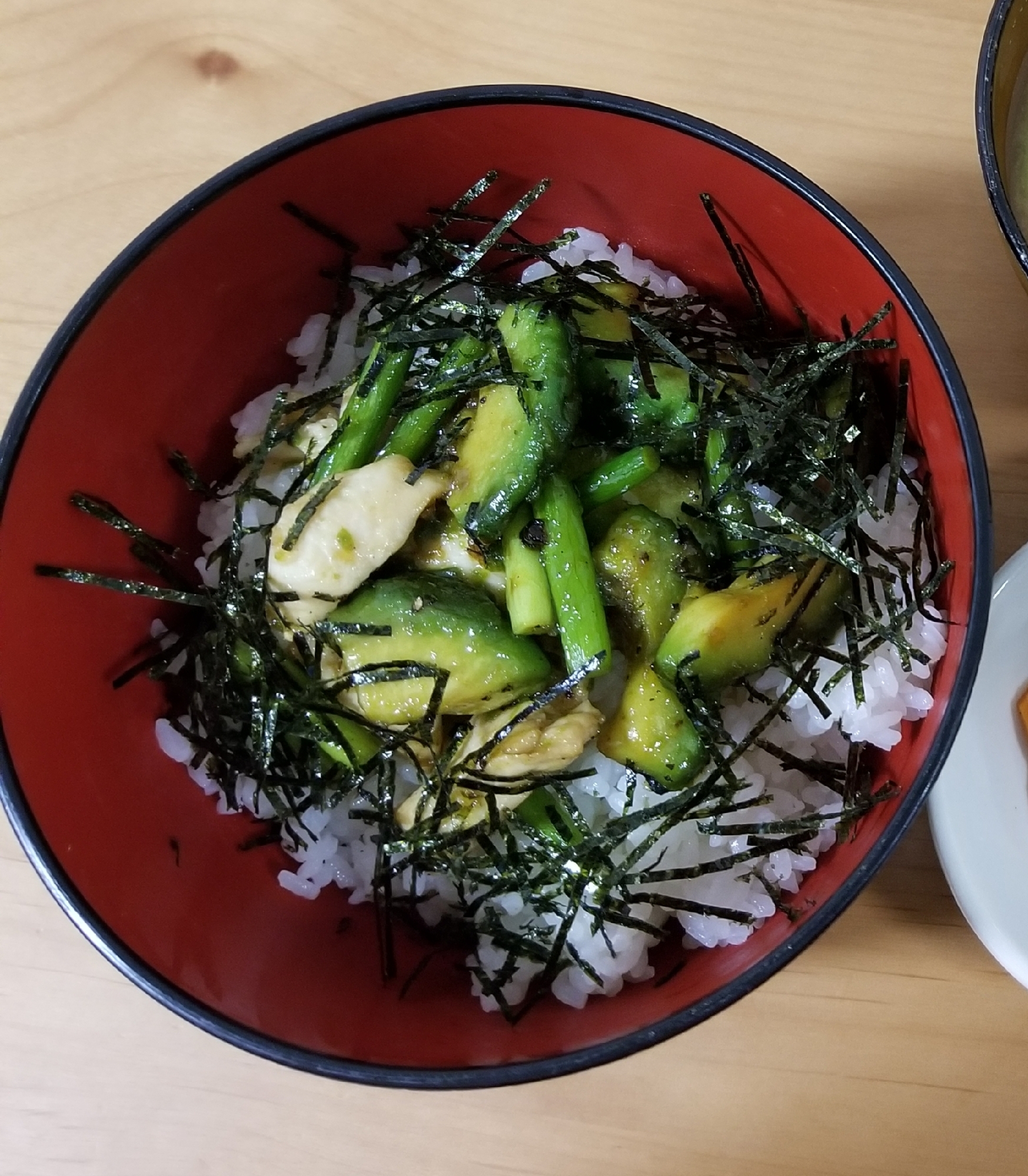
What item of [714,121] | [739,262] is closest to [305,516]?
[739,262]

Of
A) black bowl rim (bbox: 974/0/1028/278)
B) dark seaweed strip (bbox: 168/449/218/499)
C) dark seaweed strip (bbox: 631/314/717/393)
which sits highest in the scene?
black bowl rim (bbox: 974/0/1028/278)

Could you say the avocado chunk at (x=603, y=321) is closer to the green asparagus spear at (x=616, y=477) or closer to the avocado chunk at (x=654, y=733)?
the green asparagus spear at (x=616, y=477)

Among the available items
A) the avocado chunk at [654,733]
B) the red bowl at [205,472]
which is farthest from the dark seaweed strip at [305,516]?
the avocado chunk at [654,733]

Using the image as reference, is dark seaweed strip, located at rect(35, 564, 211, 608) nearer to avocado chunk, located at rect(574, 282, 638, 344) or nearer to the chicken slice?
the chicken slice

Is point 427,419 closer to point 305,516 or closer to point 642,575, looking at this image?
point 305,516

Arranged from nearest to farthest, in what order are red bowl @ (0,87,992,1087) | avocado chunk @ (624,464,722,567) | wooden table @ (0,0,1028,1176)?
red bowl @ (0,87,992,1087) → avocado chunk @ (624,464,722,567) → wooden table @ (0,0,1028,1176)

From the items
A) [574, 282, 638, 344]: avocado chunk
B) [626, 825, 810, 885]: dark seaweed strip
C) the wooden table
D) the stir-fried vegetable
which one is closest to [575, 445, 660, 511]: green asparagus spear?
the stir-fried vegetable
